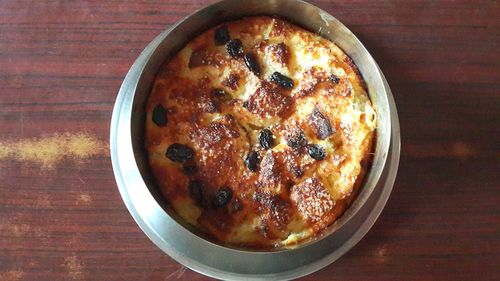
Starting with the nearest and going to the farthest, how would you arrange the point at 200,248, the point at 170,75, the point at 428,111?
the point at 200,248
the point at 170,75
the point at 428,111

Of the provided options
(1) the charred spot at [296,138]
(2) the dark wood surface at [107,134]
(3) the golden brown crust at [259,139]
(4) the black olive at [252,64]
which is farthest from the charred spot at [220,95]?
(2) the dark wood surface at [107,134]

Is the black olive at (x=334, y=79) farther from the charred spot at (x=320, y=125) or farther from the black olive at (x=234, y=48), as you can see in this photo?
the black olive at (x=234, y=48)

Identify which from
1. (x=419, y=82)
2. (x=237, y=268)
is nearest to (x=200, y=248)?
(x=237, y=268)

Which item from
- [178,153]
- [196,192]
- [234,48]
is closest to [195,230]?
[196,192]

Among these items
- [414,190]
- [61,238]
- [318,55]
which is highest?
[318,55]

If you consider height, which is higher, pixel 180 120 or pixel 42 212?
pixel 180 120

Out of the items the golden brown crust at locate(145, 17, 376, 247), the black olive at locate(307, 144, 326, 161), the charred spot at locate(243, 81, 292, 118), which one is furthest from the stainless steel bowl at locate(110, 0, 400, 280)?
the charred spot at locate(243, 81, 292, 118)

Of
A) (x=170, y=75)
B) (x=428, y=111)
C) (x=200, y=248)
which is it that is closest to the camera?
(x=200, y=248)

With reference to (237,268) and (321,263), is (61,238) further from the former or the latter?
(321,263)
